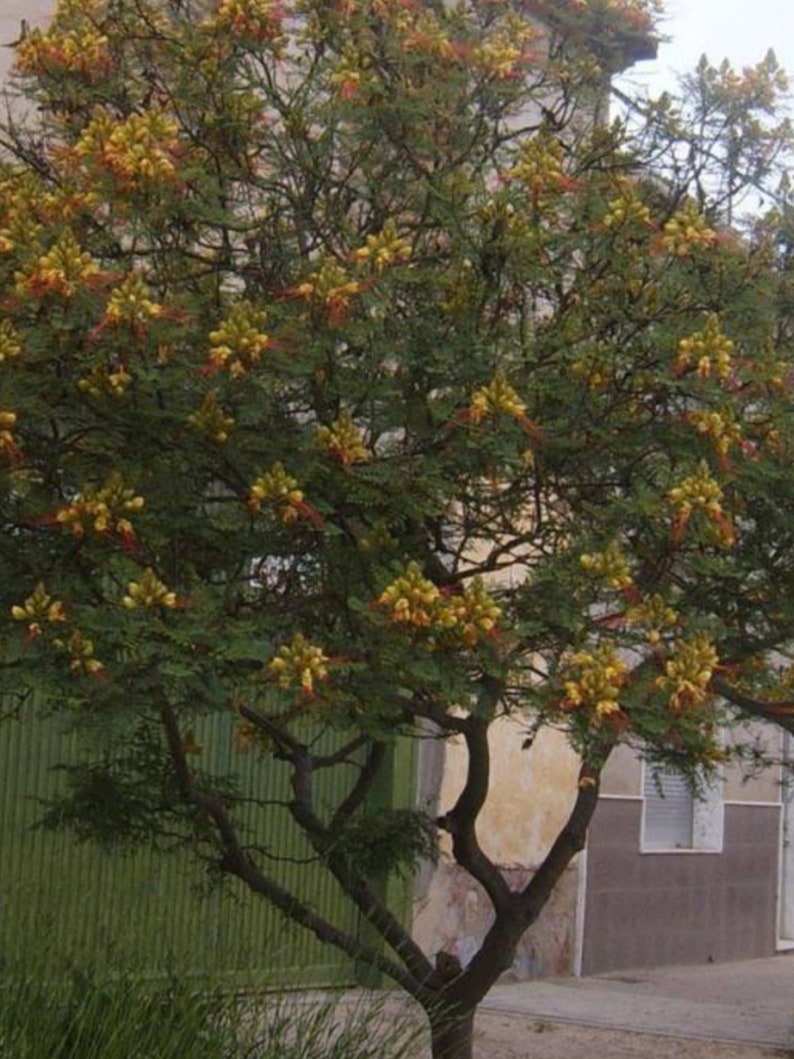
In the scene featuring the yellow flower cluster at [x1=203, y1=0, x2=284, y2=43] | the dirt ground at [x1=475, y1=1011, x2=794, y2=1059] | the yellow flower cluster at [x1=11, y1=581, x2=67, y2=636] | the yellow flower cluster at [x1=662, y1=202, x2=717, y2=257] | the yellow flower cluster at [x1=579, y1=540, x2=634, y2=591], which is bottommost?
the dirt ground at [x1=475, y1=1011, x2=794, y2=1059]

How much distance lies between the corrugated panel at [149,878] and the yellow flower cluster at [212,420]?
256 cm

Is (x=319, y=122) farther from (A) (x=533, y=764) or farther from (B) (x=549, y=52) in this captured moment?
(A) (x=533, y=764)

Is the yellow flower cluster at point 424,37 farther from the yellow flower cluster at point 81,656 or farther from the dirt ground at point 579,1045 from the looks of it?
the dirt ground at point 579,1045

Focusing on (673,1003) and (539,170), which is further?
(673,1003)

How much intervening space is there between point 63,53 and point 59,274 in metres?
1.63

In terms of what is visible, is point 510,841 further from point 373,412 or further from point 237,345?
point 237,345

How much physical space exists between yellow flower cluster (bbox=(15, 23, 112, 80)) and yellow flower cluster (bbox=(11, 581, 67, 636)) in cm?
236

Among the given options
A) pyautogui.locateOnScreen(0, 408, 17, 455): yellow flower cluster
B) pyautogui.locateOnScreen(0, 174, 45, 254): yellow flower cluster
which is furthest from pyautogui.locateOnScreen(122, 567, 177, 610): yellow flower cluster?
pyautogui.locateOnScreen(0, 174, 45, 254): yellow flower cluster

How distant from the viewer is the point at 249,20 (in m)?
7.26

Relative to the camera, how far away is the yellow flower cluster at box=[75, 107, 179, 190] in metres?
6.54

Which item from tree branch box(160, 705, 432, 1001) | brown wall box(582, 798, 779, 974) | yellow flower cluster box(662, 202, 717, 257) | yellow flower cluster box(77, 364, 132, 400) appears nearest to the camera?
yellow flower cluster box(77, 364, 132, 400)

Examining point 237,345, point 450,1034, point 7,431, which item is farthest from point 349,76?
point 450,1034

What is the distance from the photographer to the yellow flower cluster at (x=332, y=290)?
255 inches

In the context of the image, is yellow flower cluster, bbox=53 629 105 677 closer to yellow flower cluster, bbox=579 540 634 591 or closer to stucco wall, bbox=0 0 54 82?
yellow flower cluster, bbox=579 540 634 591
